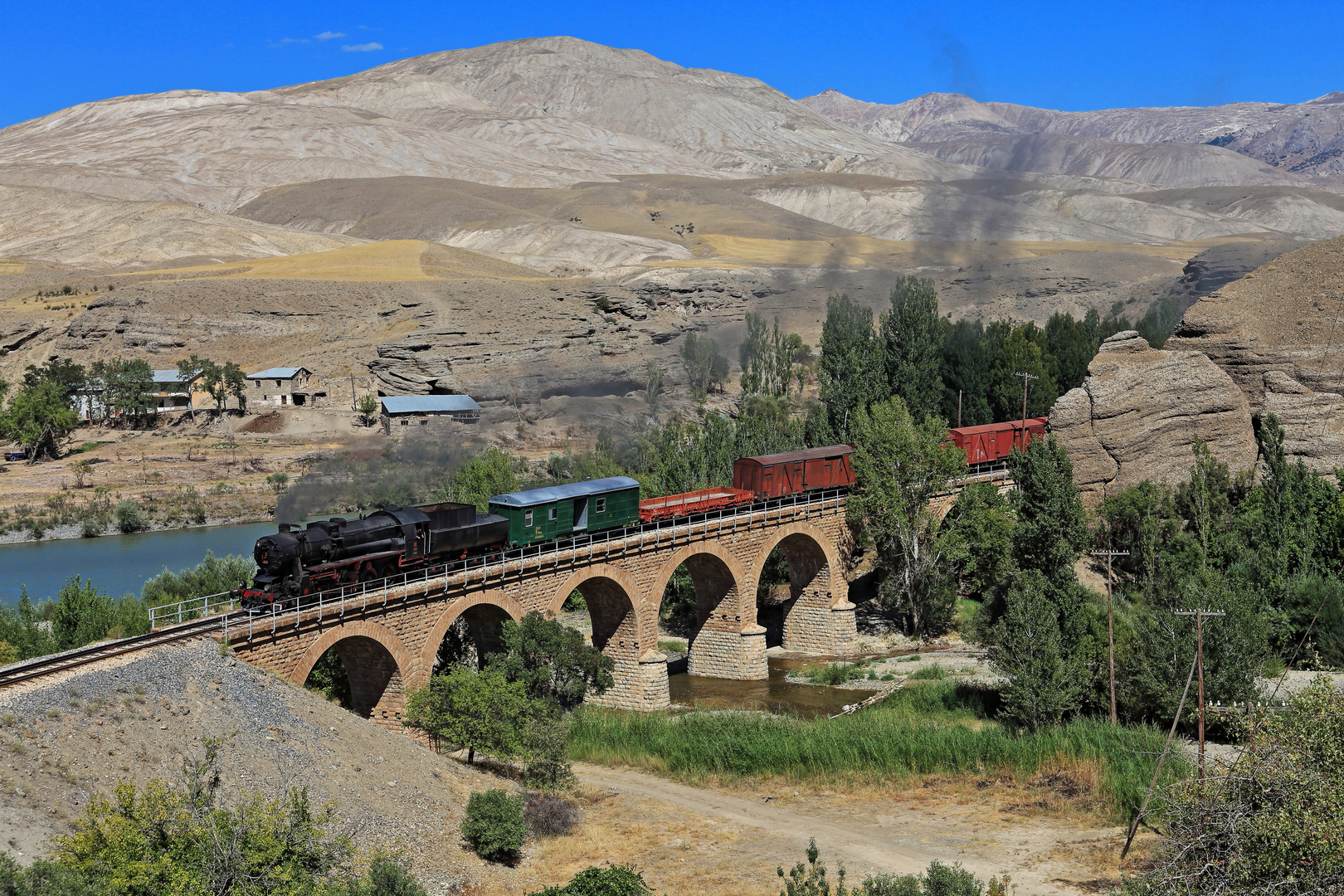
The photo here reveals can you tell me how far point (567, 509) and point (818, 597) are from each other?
1707 centimetres

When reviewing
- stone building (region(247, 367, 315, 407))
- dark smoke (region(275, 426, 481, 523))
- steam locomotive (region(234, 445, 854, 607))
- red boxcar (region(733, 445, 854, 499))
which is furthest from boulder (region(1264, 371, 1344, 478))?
stone building (region(247, 367, 315, 407))

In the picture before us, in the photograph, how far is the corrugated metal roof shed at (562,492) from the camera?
42.3 m

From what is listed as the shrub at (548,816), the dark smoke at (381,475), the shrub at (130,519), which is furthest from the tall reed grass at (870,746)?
the shrub at (130,519)

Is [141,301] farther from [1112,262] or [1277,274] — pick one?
[1112,262]

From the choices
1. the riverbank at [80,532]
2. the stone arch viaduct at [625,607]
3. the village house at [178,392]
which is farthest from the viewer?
the village house at [178,392]

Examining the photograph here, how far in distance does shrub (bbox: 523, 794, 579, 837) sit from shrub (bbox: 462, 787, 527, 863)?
162 centimetres

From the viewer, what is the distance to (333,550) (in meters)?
34.8

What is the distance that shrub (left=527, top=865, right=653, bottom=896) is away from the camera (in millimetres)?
24328

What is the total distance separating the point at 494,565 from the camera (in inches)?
1564

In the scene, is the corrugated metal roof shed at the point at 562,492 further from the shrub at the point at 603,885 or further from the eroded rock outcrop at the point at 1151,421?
the eroded rock outcrop at the point at 1151,421

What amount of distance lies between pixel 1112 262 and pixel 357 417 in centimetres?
11120

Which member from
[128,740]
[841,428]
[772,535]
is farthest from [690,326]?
[128,740]

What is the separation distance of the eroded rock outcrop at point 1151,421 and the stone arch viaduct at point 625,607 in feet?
46.7

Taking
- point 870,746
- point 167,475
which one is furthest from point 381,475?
point 870,746
